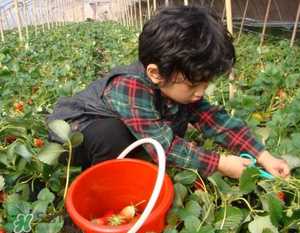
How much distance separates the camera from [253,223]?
1.24 metres

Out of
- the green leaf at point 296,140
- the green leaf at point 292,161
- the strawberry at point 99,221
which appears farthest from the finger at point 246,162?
the strawberry at point 99,221

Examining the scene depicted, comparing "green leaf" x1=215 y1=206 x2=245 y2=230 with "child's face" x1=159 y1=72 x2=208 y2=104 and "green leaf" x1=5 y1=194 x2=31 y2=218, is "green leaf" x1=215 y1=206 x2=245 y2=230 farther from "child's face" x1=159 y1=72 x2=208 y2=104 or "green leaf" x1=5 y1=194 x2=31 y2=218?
"green leaf" x1=5 y1=194 x2=31 y2=218

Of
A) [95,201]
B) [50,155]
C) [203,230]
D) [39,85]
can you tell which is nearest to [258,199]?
[203,230]

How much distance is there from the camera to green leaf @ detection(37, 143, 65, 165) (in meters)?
1.43

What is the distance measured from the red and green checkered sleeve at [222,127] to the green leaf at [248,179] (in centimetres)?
25

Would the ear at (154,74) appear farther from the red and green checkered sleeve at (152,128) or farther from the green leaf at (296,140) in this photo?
the green leaf at (296,140)

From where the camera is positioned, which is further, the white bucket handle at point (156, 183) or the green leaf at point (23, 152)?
the green leaf at point (23, 152)

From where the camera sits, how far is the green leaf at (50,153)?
56.4 inches

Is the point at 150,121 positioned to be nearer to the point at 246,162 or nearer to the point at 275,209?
the point at 246,162

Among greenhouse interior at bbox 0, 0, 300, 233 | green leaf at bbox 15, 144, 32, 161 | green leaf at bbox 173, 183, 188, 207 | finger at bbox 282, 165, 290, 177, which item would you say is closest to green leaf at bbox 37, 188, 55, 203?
greenhouse interior at bbox 0, 0, 300, 233

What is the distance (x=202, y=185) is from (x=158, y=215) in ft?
1.00

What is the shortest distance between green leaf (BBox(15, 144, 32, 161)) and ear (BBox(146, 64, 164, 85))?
1.40 feet

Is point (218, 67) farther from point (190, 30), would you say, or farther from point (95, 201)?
point (95, 201)

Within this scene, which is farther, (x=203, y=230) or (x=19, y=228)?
(x=19, y=228)
